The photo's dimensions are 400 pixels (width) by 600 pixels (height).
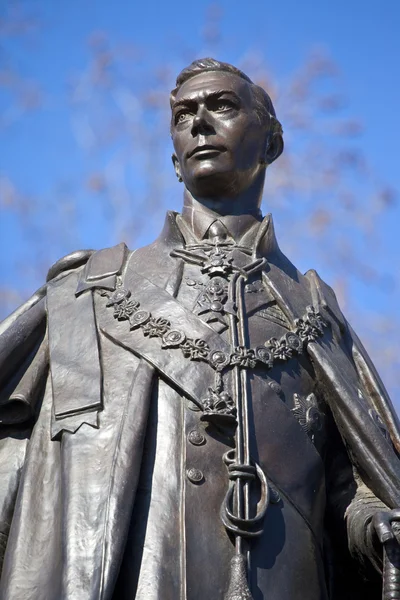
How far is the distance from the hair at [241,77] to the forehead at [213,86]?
0.05m

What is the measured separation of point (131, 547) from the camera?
8.08m

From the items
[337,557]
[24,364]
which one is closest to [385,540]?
[337,557]

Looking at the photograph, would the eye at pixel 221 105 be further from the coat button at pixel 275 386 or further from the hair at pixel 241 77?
the coat button at pixel 275 386

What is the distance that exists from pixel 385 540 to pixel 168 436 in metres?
1.51

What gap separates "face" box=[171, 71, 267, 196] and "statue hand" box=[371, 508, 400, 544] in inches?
114

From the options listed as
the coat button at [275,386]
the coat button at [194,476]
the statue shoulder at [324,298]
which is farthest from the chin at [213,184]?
the coat button at [194,476]

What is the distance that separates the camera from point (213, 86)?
10.1m

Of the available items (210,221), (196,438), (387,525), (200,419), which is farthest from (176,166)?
(387,525)

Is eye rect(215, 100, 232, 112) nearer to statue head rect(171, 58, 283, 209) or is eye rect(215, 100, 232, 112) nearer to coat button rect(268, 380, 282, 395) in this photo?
statue head rect(171, 58, 283, 209)

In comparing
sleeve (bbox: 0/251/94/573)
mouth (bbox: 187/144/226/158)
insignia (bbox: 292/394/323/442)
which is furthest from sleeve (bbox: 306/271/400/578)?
sleeve (bbox: 0/251/94/573)

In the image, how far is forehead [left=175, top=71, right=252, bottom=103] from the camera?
33.0 ft

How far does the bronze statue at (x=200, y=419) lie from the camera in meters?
8.12

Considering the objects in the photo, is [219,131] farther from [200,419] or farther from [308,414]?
[200,419]

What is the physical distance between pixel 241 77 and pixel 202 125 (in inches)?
26.1
